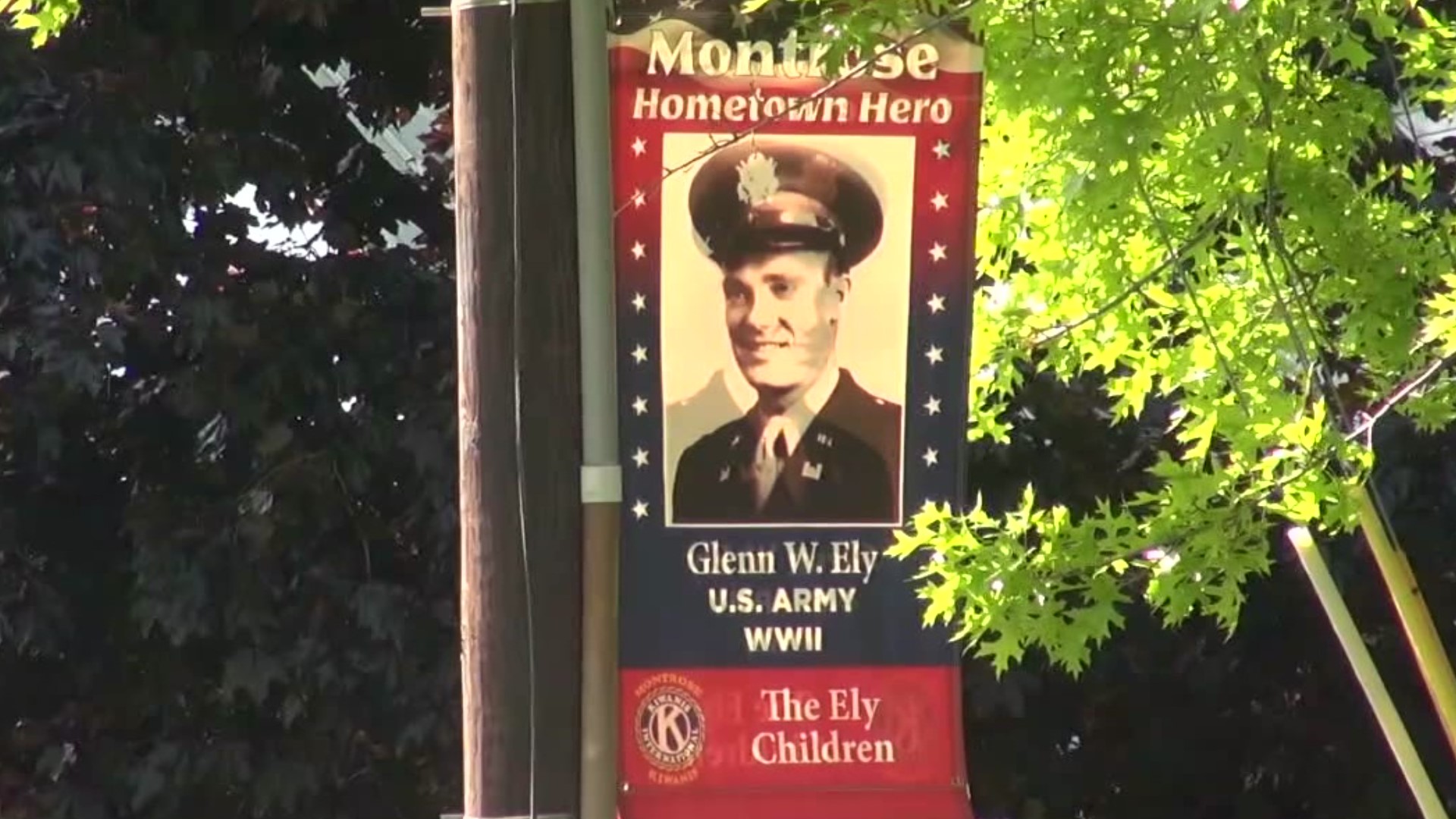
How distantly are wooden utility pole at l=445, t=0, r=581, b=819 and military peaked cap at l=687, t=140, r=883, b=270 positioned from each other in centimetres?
46

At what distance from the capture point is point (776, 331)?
4.12m

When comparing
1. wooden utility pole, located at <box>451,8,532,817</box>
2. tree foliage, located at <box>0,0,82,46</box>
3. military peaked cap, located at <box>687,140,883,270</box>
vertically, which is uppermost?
tree foliage, located at <box>0,0,82,46</box>

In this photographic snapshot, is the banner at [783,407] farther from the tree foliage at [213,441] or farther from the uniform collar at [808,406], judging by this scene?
the tree foliage at [213,441]

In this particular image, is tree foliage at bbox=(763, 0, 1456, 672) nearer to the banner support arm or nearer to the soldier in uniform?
the soldier in uniform

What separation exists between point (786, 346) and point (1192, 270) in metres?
1.03

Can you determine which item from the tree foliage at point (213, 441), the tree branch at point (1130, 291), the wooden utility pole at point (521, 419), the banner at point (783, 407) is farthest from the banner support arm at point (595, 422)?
the tree foliage at point (213, 441)

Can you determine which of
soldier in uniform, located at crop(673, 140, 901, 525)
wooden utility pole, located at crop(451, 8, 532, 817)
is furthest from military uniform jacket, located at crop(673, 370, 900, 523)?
wooden utility pole, located at crop(451, 8, 532, 817)

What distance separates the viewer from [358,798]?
22.4 ft

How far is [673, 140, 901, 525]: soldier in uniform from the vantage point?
4.13 m

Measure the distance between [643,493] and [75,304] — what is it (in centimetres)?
288

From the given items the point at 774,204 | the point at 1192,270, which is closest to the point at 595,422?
the point at 774,204

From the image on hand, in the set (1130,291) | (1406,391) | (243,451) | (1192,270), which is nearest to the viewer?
(1406,391)

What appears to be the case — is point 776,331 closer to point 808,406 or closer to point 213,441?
point 808,406

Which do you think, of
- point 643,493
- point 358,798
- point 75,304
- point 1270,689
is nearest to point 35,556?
point 75,304
